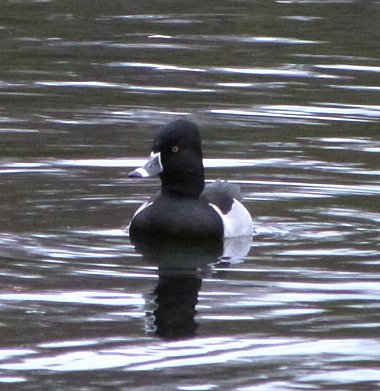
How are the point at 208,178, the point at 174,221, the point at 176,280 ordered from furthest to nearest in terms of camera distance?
1. the point at 208,178
2. the point at 174,221
3. the point at 176,280

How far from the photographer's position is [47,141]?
15039mm

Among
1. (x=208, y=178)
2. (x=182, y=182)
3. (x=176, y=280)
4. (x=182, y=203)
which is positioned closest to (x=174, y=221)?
(x=182, y=203)

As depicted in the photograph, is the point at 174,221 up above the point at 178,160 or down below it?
below

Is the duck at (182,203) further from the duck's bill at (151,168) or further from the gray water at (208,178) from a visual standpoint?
the gray water at (208,178)

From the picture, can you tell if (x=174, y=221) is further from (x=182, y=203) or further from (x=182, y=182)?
(x=182, y=182)

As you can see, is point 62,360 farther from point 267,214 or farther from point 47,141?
point 47,141

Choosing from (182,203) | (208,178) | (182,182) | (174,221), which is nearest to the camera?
(174,221)

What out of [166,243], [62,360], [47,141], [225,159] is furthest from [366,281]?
[47,141]

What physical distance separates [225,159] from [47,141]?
182 cm

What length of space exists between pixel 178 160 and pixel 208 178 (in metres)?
2.11

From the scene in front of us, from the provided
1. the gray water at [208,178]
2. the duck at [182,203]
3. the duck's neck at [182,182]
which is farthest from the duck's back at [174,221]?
the gray water at [208,178]

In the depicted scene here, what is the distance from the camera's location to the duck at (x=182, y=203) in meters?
11.7

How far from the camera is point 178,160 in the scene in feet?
39.0

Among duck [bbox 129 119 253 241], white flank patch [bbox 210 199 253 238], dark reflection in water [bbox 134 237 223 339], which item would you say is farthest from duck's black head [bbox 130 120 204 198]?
dark reflection in water [bbox 134 237 223 339]
